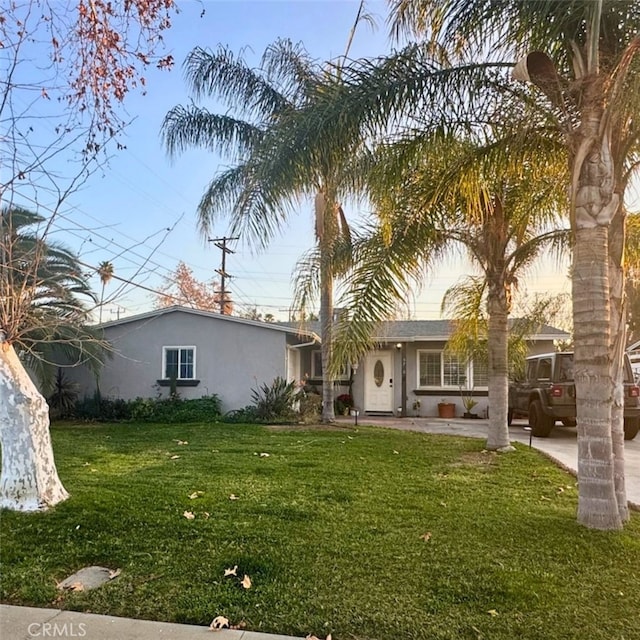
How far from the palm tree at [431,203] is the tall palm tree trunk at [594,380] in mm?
1828

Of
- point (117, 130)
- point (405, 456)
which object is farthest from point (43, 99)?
point (405, 456)

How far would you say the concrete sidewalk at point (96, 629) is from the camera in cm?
290

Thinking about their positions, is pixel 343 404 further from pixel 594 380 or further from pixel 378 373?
pixel 594 380

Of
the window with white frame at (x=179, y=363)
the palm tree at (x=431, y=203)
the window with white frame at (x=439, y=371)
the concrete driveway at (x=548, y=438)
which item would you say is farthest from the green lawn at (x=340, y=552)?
the window with white frame at (x=439, y=371)

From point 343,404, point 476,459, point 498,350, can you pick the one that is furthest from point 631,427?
point 343,404

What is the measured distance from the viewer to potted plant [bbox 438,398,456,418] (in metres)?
16.6

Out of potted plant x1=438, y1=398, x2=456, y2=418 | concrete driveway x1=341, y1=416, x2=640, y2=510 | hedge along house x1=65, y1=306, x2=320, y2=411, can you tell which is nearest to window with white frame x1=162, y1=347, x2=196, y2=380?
hedge along house x1=65, y1=306, x2=320, y2=411

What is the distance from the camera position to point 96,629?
2.97 meters

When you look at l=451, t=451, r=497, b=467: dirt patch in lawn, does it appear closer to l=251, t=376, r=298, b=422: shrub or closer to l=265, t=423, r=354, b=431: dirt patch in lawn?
l=265, t=423, r=354, b=431: dirt patch in lawn

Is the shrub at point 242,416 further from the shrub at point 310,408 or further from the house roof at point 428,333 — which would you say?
the house roof at point 428,333

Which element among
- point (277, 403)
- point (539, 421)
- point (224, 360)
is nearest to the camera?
point (539, 421)

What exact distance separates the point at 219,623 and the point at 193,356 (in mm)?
12608

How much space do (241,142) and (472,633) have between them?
11794 mm

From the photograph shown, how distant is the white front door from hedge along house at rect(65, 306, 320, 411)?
3.22 m
